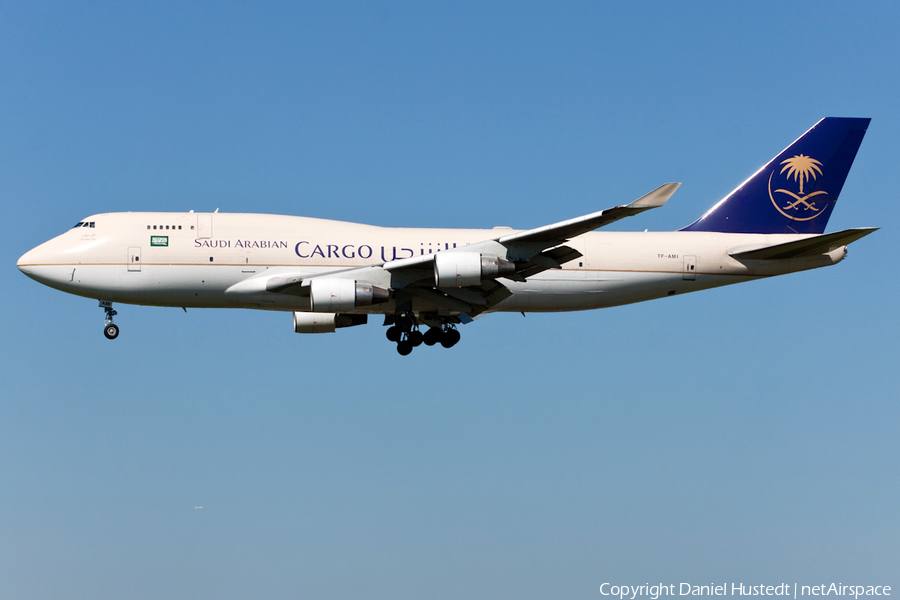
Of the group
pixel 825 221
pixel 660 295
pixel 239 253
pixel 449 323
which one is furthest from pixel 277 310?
pixel 825 221

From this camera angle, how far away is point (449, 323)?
35.4 metres

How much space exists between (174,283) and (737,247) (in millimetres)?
20141

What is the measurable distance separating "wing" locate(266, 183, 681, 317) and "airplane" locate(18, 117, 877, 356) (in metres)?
0.05

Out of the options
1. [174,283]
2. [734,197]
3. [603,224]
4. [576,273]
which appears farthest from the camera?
[734,197]

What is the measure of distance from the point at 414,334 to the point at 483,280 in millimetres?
5047

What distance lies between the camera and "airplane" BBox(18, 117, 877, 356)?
31.5 metres

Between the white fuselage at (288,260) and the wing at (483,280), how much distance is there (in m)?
0.66

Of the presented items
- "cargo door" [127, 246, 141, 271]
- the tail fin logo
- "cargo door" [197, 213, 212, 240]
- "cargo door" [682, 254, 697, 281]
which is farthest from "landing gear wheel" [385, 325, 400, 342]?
the tail fin logo

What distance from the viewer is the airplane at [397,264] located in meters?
31.5

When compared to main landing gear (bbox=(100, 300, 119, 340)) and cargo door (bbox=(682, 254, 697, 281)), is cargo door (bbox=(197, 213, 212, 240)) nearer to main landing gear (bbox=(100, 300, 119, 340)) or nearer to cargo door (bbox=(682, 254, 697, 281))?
main landing gear (bbox=(100, 300, 119, 340))

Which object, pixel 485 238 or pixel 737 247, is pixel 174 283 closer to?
pixel 485 238

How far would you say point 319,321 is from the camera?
1395 inches

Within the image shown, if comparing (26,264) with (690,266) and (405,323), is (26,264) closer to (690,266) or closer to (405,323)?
(405,323)

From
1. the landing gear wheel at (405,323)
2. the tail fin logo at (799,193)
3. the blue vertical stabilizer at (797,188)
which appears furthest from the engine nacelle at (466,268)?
the tail fin logo at (799,193)
